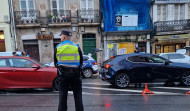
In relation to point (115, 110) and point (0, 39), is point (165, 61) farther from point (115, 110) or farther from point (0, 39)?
point (0, 39)

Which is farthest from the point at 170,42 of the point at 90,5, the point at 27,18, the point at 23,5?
the point at 23,5

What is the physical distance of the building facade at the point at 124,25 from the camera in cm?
1533

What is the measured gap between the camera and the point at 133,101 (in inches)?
185

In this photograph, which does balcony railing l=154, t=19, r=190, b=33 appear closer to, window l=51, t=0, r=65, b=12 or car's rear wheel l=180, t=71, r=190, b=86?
car's rear wheel l=180, t=71, r=190, b=86

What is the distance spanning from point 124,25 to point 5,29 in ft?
41.6

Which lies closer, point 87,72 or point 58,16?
point 87,72

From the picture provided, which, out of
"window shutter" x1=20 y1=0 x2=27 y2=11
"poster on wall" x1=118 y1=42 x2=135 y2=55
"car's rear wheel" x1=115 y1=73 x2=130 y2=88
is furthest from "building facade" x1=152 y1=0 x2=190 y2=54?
"window shutter" x1=20 y1=0 x2=27 y2=11

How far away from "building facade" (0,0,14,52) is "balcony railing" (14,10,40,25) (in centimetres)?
91

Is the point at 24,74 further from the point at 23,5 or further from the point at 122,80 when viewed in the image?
the point at 23,5

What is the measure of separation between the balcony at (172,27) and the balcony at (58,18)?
9.83 meters

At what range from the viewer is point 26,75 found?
5.84 meters

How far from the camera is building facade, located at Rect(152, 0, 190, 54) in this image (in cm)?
1568

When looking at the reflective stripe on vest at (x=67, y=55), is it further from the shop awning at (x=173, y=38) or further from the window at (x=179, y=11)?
the window at (x=179, y=11)

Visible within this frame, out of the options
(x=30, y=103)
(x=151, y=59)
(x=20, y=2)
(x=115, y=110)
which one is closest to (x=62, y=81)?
(x=115, y=110)
